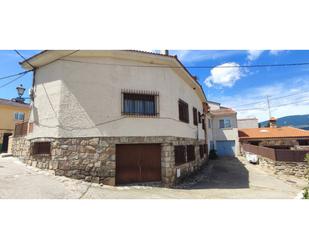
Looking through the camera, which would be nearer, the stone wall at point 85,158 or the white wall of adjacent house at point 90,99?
the stone wall at point 85,158

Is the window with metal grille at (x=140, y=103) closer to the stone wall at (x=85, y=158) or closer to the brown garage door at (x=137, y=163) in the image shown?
the stone wall at (x=85, y=158)

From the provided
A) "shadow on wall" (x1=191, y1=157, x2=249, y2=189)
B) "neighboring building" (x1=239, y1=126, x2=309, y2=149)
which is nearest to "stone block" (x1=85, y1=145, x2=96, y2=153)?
"shadow on wall" (x1=191, y1=157, x2=249, y2=189)

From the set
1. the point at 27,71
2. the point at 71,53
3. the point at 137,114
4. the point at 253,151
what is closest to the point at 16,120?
the point at 27,71

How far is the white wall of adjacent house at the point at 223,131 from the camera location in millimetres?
23500

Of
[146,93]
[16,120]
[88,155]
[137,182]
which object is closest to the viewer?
[88,155]

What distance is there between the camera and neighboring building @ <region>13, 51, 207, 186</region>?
7.70 metres

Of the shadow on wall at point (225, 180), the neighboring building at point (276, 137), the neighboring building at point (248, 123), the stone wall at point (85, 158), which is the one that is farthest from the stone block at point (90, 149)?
the neighboring building at point (248, 123)

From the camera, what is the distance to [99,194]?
20.7 feet

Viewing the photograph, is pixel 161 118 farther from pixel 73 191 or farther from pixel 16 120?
pixel 16 120

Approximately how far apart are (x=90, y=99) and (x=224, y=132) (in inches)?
792

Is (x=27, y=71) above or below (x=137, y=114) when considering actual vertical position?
above

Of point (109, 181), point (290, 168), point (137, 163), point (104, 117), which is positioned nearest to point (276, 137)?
point (290, 168)

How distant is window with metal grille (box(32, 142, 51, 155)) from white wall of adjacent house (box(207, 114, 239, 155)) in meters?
19.4

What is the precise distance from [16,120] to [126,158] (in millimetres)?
19590
